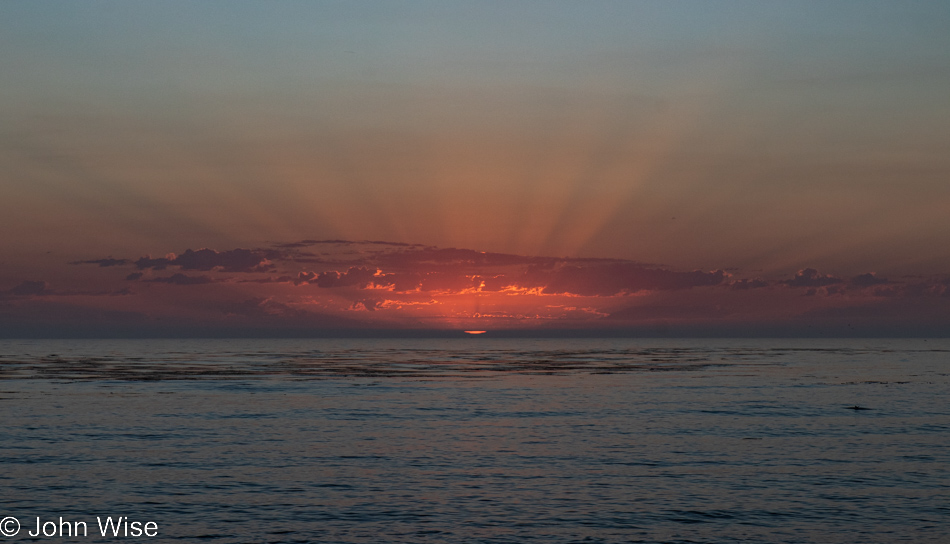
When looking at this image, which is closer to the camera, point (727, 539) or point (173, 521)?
point (727, 539)

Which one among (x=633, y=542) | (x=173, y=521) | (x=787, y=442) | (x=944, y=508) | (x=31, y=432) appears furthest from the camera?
(x=31, y=432)

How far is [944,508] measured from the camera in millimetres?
24094

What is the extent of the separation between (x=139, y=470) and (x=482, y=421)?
66.8ft

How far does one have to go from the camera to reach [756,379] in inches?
3383

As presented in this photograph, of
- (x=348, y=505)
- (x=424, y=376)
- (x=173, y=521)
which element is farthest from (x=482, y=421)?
(x=424, y=376)

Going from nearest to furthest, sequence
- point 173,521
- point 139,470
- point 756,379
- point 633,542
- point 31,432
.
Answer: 1. point 633,542
2. point 173,521
3. point 139,470
4. point 31,432
5. point 756,379

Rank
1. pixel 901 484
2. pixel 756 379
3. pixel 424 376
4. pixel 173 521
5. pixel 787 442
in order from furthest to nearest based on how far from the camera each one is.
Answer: pixel 424 376 < pixel 756 379 < pixel 787 442 < pixel 901 484 < pixel 173 521

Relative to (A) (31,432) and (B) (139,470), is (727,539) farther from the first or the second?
(A) (31,432)

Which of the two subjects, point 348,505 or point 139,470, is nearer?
point 348,505

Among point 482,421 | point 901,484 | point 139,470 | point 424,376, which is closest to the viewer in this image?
point 901,484

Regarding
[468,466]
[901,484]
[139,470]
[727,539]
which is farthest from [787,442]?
[139,470]

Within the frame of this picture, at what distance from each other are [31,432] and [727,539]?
1347 inches

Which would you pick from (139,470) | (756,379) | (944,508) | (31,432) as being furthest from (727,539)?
(756,379)

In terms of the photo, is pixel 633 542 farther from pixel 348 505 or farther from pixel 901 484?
pixel 901 484
